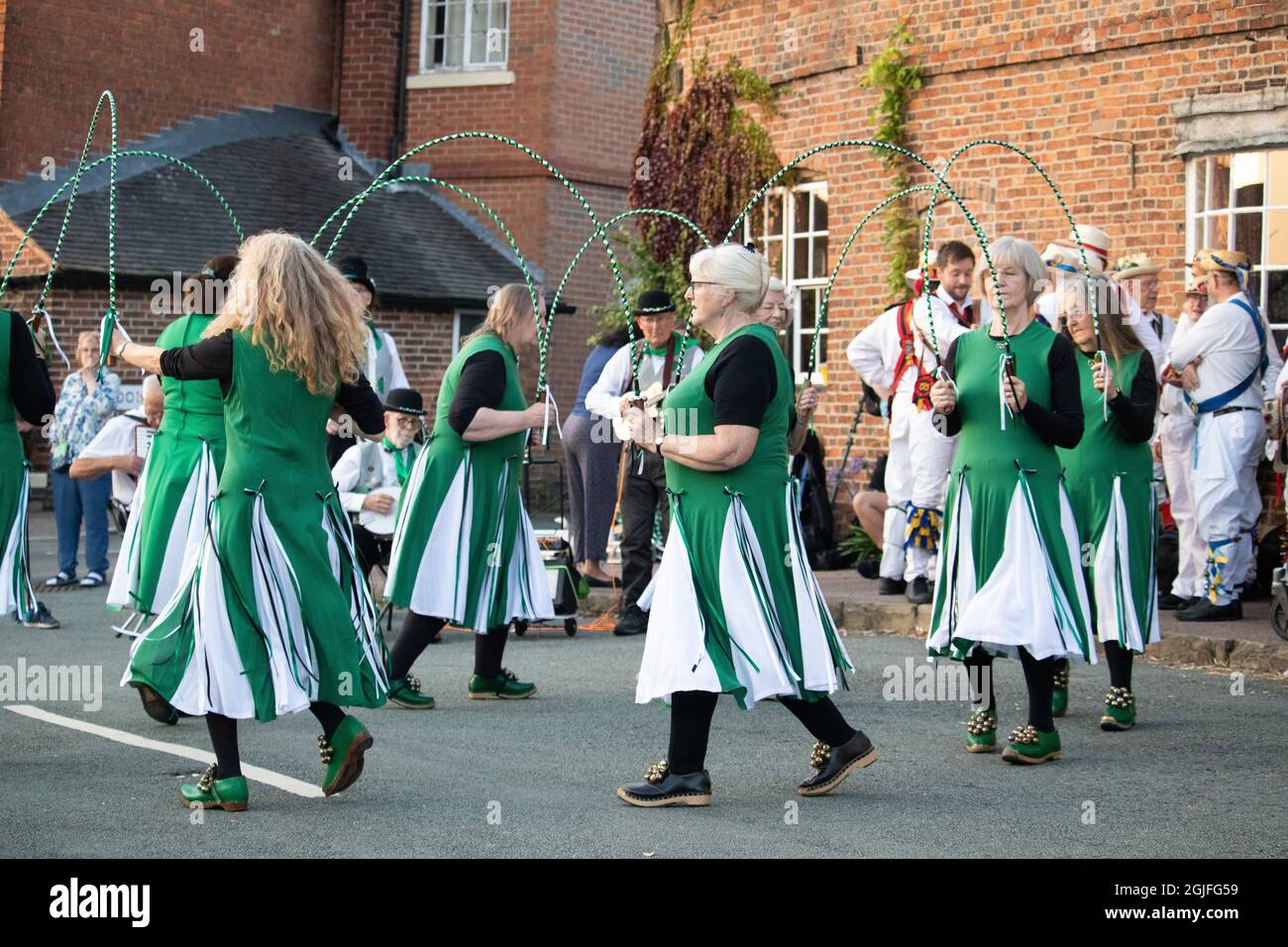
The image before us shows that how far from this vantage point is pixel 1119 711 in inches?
322

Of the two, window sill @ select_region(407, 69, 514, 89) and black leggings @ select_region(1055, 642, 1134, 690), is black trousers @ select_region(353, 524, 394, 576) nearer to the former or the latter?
black leggings @ select_region(1055, 642, 1134, 690)

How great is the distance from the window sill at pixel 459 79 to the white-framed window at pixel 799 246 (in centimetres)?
893

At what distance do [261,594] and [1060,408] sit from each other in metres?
3.24

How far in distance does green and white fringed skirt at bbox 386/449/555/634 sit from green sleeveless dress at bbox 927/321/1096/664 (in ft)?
7.43

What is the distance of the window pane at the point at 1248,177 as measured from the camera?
43.6 ft

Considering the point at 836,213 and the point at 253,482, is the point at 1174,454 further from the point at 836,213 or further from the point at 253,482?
the point at 253,482

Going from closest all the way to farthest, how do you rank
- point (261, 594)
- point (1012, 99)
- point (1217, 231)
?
1. point (261, 594)
2. point (1217, 231)
3. point (1012, 99)

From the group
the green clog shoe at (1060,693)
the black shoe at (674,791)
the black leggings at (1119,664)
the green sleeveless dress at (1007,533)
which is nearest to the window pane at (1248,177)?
the green clog shoe at (1060,693)

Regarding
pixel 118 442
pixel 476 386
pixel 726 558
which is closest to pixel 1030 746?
pixel 726 558

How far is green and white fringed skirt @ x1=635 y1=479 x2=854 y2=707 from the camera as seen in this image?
6.44m

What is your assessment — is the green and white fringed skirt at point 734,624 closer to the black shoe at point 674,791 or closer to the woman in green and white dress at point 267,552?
the black shoe at point 674,791

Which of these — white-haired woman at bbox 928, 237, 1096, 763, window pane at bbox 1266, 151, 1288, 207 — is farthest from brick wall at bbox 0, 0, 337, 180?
white-haired woman at bbox 928, 237, 1096, 763

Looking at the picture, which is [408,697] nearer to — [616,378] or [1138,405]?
[1138,405]
